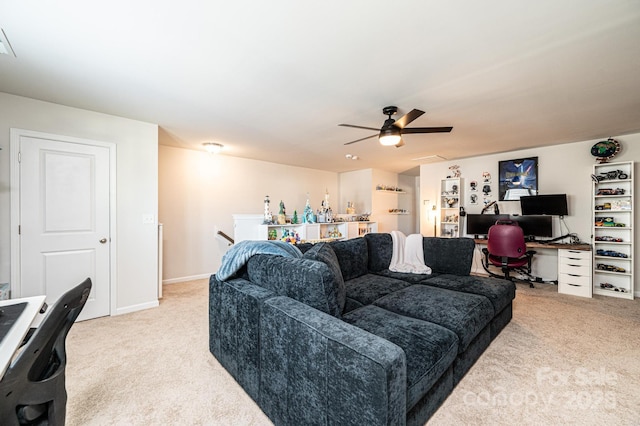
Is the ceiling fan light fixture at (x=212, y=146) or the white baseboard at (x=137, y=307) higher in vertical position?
the ceiling fan light fixture at (x=212, y=146)

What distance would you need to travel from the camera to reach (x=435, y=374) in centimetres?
144

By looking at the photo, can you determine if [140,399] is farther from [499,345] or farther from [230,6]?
[499,345]

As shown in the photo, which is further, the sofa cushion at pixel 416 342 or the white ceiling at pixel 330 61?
the white ceiling at pixel 330 61

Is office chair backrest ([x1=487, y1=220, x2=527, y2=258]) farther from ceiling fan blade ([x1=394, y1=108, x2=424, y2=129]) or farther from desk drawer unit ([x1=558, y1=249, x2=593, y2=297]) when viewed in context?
ceiling fan blade ([x1=394, y1=108, x2=424, y2=129])

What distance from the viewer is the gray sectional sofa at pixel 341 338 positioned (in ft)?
3.49

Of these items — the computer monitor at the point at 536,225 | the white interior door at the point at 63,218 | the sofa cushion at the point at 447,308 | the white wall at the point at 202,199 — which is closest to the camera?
the sofa cushion at the point at 447,308

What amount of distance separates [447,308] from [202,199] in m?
4.40

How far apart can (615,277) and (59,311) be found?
20.4 ft

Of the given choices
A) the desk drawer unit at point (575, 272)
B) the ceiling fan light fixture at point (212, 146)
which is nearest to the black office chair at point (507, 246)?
the desk drawer unit at point (575, 272)

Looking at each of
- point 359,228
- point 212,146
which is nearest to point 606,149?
point 359,228

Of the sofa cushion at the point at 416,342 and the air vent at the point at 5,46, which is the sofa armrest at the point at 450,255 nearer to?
the sofa cushion at the point at 416,342

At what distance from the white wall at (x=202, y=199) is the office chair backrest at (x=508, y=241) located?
4184mm

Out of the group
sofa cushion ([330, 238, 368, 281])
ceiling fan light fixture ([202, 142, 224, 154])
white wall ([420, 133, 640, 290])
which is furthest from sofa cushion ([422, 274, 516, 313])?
ceiling fan light fixture ([202, 142, 224, 154])

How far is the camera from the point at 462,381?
1889 millimetres
